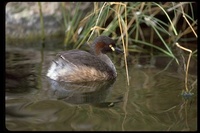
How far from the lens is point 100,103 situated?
4.27m

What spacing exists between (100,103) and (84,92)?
1.17 ft

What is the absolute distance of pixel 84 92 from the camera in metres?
4.57

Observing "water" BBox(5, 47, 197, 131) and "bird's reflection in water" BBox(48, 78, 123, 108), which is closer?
"water" BBox(5, 47, 197, 131)

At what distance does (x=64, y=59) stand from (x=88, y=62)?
0.29 m

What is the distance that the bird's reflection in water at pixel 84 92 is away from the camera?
4285 mm

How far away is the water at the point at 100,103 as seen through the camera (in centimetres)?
371

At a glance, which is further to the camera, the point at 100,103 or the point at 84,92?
the point at 84,92

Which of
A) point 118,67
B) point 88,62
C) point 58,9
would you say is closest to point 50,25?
point 58,9

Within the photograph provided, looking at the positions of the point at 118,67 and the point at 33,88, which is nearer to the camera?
the point at 33,88

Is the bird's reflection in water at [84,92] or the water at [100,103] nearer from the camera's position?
the water at [100,103]

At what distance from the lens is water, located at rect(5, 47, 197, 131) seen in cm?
371
